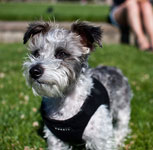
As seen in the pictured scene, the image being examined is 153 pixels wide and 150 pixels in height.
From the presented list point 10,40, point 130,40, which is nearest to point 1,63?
point 10,40

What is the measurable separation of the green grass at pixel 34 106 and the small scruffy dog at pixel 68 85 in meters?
0.71

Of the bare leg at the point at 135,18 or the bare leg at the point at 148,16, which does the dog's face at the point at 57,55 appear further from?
the bare leg at the point at 148,16

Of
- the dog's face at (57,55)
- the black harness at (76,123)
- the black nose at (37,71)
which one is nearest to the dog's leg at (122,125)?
the black harness at (76,123)

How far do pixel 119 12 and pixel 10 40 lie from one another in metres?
5.15

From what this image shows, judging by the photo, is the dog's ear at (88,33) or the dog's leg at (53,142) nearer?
the dog's ear at (88,33)

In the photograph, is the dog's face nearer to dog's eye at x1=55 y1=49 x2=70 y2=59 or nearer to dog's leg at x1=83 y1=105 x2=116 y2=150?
dog's eye at x1=55 y1=49 x2=70 y2=59

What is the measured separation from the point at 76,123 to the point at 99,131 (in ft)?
0.98

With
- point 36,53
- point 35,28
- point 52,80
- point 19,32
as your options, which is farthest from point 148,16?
point 52,80

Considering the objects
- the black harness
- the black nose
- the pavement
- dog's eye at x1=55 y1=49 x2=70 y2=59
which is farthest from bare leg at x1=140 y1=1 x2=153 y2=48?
the black nose

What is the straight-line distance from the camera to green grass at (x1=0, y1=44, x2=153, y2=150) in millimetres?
4543

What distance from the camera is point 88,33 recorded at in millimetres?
3617

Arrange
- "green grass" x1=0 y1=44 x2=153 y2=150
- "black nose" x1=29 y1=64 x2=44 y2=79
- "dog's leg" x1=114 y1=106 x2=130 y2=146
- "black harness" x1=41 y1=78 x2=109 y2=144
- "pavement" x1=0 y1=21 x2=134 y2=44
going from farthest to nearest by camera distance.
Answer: "pavement" x1=0 y1=21 x2=134 y2=44, "dog's leg" x1=114 y1=106 x2=130 y2=146, "green grass" x1=0 y1=44 x2=153 y2=150, "black harness" x1=41 y1=78 x2=109 y2=144, "black nose" x1=29 y1=64 x2=44 y2=79

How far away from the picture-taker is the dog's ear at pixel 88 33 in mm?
3527

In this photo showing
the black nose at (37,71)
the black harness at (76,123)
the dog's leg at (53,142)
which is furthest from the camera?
the dog's leg at (53,142)
